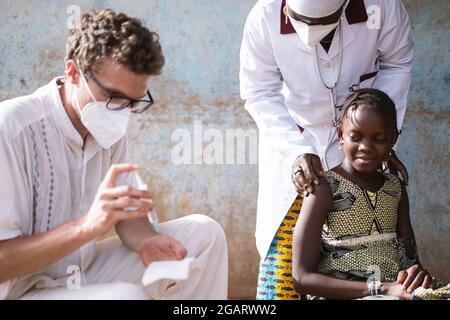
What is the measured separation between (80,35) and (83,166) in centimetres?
55

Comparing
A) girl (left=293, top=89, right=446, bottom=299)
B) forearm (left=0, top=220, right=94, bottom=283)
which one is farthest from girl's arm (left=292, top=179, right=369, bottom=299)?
forearm (left=0, top=220, right=94, bottom=283)

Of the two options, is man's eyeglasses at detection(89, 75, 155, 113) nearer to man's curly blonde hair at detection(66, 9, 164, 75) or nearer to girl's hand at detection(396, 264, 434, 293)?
man's curly blonde hair at detection(66, 9, 164, 75)

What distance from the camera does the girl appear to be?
13.2ft

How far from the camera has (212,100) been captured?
5863 millimetres

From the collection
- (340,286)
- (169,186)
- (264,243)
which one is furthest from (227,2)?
(340,286)

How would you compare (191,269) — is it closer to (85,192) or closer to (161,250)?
(161,250)

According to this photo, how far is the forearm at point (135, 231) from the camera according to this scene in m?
3.92

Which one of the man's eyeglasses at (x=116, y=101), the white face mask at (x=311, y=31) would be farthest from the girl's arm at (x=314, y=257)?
the man's eyeglasses at (x=116, y=101)

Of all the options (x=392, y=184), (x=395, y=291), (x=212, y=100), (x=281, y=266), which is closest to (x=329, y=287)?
(x=395, y=291)

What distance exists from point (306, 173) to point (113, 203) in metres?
Answer: 1.15

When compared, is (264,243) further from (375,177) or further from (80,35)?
(80,35)
